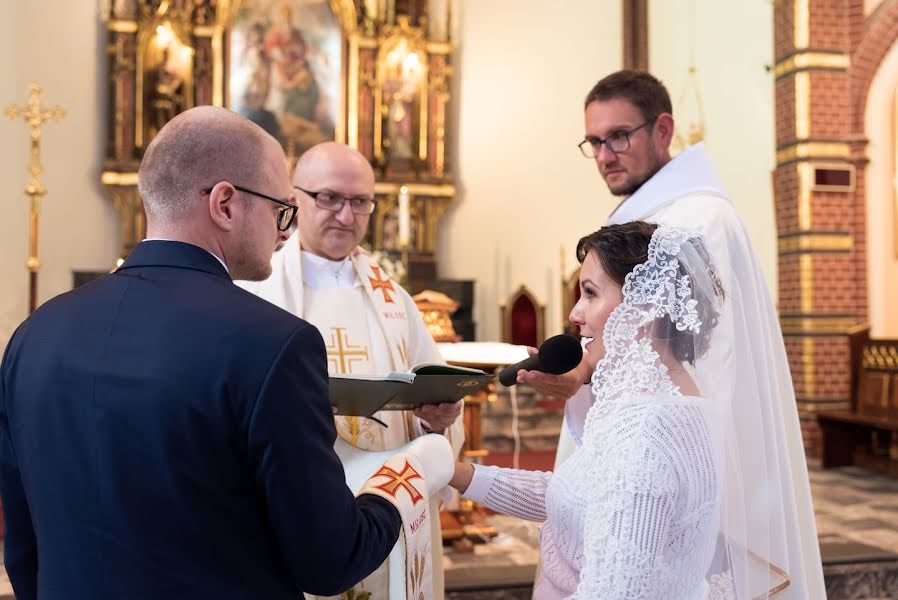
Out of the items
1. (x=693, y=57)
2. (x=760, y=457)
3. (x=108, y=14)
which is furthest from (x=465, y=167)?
(x=760, y=457)

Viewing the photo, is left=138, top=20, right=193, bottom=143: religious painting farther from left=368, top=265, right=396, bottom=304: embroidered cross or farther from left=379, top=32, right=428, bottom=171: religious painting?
left=368, top=265, right=396, bottom=304: embroidered cross

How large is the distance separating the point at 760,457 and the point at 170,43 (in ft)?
34.5

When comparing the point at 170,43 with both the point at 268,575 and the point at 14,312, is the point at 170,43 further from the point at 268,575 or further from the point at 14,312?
the point at 268,575

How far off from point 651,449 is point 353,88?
35.4 ft

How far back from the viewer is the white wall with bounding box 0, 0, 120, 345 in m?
10.5

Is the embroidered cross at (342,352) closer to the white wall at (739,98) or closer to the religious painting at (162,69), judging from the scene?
the white wall at (739,98)

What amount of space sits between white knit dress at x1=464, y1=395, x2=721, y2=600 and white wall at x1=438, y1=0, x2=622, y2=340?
10222 mm

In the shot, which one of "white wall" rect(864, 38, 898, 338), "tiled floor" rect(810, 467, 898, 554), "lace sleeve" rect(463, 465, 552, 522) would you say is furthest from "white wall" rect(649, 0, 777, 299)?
"lace sleeve" rect(463, 465, 552, 522)

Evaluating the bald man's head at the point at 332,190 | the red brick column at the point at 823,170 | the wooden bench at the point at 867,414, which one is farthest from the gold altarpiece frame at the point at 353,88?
the bald man's head at the point at 332,190

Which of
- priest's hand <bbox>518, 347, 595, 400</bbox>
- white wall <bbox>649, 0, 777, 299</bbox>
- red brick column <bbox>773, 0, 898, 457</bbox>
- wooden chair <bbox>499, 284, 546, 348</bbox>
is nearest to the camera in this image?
priest's hand <bbox>518, 347, 595, 400</bbox>

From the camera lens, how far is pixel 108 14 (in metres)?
11.3

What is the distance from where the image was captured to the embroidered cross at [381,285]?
3039 mm

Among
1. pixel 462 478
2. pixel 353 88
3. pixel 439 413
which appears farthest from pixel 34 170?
pixel 462 478

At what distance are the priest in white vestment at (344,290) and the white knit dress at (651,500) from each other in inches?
42.0
